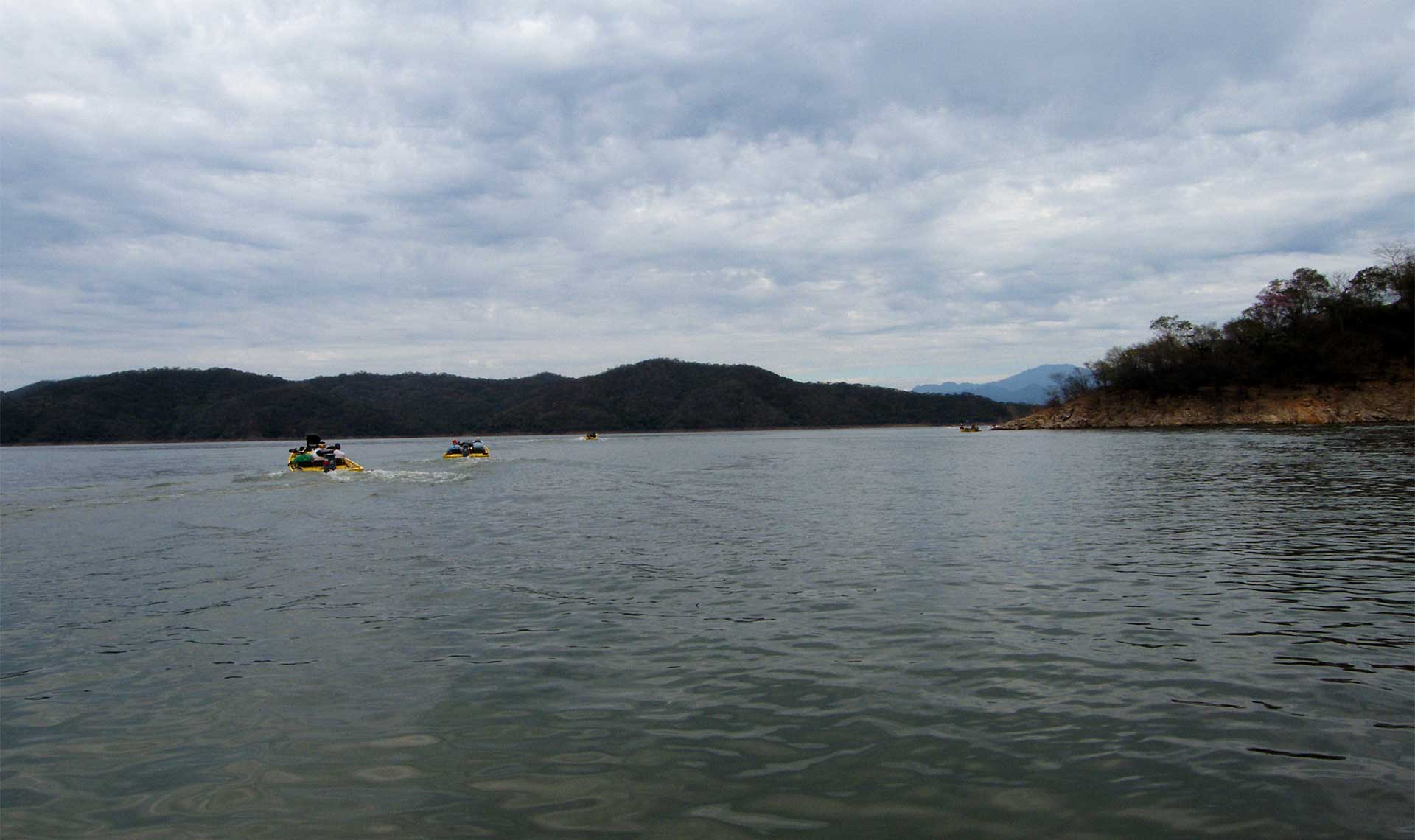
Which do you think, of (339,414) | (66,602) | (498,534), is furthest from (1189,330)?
(339,414)

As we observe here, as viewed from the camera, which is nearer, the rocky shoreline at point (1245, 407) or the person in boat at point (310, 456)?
the person in boat at point (310, 456)

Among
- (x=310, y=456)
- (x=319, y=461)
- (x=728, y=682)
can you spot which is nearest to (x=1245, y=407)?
(x=319, y=461)

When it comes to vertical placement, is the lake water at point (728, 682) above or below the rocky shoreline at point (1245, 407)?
below

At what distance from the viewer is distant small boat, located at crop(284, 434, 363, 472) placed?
48.5 meters

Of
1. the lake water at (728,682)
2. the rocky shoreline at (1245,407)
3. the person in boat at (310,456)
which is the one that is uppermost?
the rocky shoreline at (1245,407)

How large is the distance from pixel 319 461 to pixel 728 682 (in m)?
47.6

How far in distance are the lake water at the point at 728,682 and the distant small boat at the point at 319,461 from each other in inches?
1171

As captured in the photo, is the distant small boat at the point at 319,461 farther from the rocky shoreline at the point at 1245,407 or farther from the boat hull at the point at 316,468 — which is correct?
the rocky shoreline at the point at 1245,407

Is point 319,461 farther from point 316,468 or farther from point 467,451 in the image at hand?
point 467,451

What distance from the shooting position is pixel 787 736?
670cm

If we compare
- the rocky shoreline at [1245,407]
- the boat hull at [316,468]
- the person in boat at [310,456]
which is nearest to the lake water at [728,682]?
the boat hull at [316,468]

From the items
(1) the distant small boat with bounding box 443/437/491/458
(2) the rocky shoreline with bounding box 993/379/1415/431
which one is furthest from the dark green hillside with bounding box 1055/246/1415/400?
(1) the distant small boat with bounding box 443/437/491/458

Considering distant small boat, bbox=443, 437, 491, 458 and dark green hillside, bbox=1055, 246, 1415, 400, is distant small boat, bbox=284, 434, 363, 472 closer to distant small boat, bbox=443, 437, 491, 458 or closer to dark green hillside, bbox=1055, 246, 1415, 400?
distant small boat, bbox=443, 437, 491, 458

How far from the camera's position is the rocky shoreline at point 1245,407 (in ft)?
301
